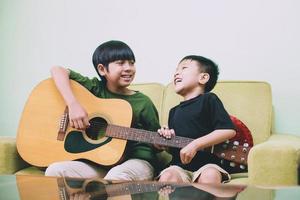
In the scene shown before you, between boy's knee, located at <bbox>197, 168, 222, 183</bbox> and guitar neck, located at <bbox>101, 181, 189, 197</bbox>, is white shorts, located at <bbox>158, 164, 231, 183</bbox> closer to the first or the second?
boy's knee, located at <bbox>197, 168, 222, 183</bbox>

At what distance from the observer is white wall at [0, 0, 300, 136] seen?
1832 millimetres

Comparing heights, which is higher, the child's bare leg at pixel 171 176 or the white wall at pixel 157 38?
the white wall at pixel 157 38

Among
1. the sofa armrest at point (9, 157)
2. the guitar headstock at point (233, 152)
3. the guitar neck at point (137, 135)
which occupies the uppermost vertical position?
the guitar neck at point (137, 135)

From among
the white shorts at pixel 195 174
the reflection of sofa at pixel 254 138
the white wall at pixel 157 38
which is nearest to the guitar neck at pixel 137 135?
the white shorts at pixel 195 174

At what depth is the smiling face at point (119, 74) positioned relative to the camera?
1.61m

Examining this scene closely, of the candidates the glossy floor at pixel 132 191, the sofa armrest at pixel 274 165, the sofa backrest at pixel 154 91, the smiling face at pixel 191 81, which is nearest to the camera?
the glossy floor at pixel 132 191

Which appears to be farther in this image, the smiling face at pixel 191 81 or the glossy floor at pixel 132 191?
the smiling face at pixel 191 81

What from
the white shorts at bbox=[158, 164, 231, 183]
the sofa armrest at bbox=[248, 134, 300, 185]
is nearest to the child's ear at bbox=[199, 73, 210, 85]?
the white shorts at bbox=[158, 164, 231, 183]

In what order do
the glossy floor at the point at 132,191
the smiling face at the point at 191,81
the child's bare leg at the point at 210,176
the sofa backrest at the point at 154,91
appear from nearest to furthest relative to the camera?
the glossy floor at the point at 132,191 < the child's bare leg at the point at 210,176 < the smiling face at the point at 191,81 < the sofa backrest at the point at 154,91

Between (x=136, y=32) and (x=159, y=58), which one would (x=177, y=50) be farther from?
(x=136, y=32)

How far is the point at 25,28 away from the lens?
90.3 inches

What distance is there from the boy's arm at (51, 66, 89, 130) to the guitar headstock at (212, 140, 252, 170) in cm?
48

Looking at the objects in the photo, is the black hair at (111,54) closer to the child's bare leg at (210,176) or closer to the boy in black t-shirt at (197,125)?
the boy in black t-shirt at (197,125)

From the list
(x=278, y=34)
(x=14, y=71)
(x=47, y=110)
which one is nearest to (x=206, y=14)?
(x=278, y=34)
